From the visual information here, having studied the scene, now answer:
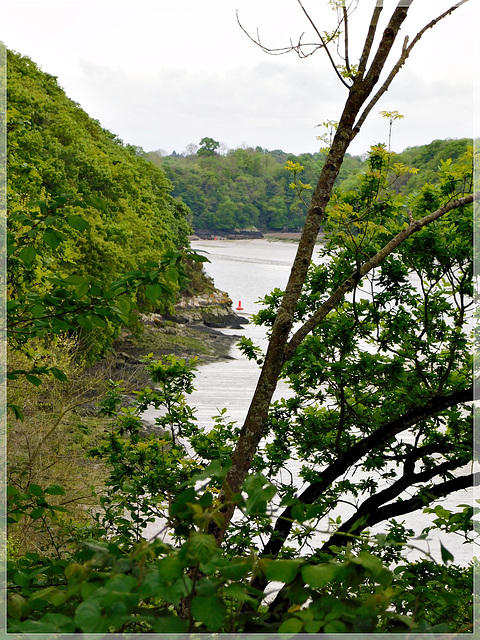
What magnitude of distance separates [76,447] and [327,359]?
6.54 meters

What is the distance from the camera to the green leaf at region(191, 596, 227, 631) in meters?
0.64

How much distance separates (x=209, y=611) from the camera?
2.13 ft

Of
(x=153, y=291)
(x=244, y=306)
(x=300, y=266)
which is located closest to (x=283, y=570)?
(x=153, y=291)

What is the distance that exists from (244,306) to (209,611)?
98.2ft

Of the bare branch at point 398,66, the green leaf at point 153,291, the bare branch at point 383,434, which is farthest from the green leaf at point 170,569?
the bare branch at point 383,434

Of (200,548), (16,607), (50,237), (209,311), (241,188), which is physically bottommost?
(209,311)

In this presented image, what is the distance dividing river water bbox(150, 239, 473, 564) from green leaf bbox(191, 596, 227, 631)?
11839mm

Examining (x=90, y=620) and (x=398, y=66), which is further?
(x=398, y=66)

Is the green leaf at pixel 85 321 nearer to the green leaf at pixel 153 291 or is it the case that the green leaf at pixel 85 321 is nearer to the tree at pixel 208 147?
the green leaf at pixel 153 291

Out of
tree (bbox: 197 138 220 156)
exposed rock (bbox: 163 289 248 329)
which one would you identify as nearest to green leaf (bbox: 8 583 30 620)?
tree (bbox: 197 138 220 156)

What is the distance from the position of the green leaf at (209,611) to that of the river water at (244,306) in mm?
11839

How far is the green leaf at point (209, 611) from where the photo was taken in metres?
0.64

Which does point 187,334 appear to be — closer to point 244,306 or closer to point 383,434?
point 244,306

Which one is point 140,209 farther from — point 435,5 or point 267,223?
point 435,5
